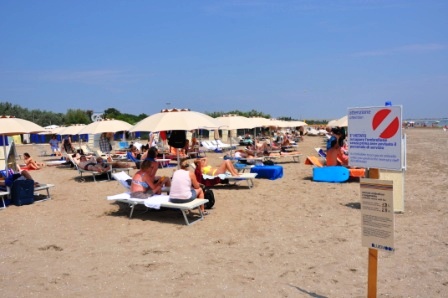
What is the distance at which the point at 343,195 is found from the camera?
865 cm

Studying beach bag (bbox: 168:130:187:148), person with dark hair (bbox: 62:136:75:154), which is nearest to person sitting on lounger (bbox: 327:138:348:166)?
beach bag (bbox: 168:130:187:148)

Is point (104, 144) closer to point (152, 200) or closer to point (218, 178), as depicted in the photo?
point (218, 178)

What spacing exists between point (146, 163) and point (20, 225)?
2445mm

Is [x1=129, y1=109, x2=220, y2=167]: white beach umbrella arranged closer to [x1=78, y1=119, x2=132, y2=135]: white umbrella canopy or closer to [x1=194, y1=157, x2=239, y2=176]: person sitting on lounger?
[x1=194, y1=157, x2=239, y2=176]: person sitting on lounger

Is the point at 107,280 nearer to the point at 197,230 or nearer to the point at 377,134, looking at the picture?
the point at 197,230

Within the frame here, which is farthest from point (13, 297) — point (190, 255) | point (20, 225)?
point (20, 225)

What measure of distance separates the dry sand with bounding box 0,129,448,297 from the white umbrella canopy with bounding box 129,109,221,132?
1729mm

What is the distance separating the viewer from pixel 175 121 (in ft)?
27.3

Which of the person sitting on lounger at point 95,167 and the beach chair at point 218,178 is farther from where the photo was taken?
the person sitting on lounger at point 95,167

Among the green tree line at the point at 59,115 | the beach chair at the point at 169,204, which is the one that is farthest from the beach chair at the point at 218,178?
the green tree line at the point at 59,115

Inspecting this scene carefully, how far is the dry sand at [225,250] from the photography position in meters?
4.03

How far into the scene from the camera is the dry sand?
4.03 meters

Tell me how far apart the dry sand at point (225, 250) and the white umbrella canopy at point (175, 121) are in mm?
1729

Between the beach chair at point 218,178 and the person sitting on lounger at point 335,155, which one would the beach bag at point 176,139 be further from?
the person sitting on lounger at point 335,155
